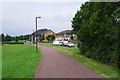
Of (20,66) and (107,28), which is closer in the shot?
(20,66)

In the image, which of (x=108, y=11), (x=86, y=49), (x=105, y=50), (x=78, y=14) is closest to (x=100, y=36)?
(x=105, y=50)

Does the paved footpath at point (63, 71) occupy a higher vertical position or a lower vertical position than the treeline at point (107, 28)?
lower

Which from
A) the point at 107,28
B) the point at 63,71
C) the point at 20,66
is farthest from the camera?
the point at 107,28

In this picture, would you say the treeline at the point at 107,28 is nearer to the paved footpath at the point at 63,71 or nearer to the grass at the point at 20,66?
the paved footpath at the point at 63,71

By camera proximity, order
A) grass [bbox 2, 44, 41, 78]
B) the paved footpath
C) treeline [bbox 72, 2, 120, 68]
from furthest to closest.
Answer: treeline [bbox 72, 2, 120, 68] → grass [bbox 2, 44, 41, 78] → the paved footpath

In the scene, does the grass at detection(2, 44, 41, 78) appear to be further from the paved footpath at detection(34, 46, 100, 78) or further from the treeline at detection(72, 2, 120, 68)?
the treeline at detection(72, 2, 120, 68)

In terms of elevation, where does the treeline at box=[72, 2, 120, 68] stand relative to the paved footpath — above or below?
above

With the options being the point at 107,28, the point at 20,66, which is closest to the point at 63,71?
the point at 20,66

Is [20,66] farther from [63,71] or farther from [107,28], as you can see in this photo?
[107,28]

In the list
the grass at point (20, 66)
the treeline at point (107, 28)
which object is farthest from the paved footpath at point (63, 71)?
the treeline at point (107, 28)

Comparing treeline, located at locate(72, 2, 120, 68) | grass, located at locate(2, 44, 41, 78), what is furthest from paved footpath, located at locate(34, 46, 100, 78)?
treeline, located at locate(72, 2, 120, 68)

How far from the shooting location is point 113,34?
73.7 feet

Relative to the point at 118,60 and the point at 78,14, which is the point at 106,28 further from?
the point at 78,14

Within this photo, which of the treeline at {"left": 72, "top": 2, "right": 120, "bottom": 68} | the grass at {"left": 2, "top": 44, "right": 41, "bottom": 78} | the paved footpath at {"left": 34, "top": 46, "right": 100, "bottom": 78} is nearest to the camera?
the paved footpath at {"left": 34, "top": 46, "right": 100, "bottom": 78}
